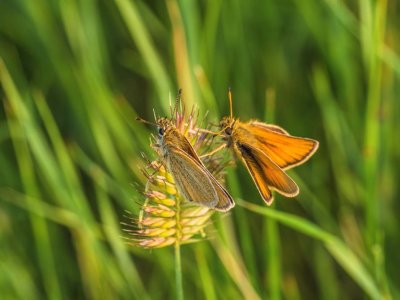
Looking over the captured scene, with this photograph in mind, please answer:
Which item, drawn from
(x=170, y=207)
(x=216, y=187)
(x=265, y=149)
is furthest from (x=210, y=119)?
(x=216, y=187)

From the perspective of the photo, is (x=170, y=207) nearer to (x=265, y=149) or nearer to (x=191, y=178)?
(x=191, y=178)

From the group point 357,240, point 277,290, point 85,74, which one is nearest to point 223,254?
point 277,290

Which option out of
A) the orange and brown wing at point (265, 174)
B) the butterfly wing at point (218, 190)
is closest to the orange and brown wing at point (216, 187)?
the butterfly wing at point (218, 190)

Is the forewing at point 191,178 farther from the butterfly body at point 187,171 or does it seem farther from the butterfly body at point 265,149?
the butterfly body at point 265,149

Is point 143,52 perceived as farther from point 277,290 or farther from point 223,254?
→ point 277,290

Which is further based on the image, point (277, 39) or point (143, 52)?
point (277, 39)
